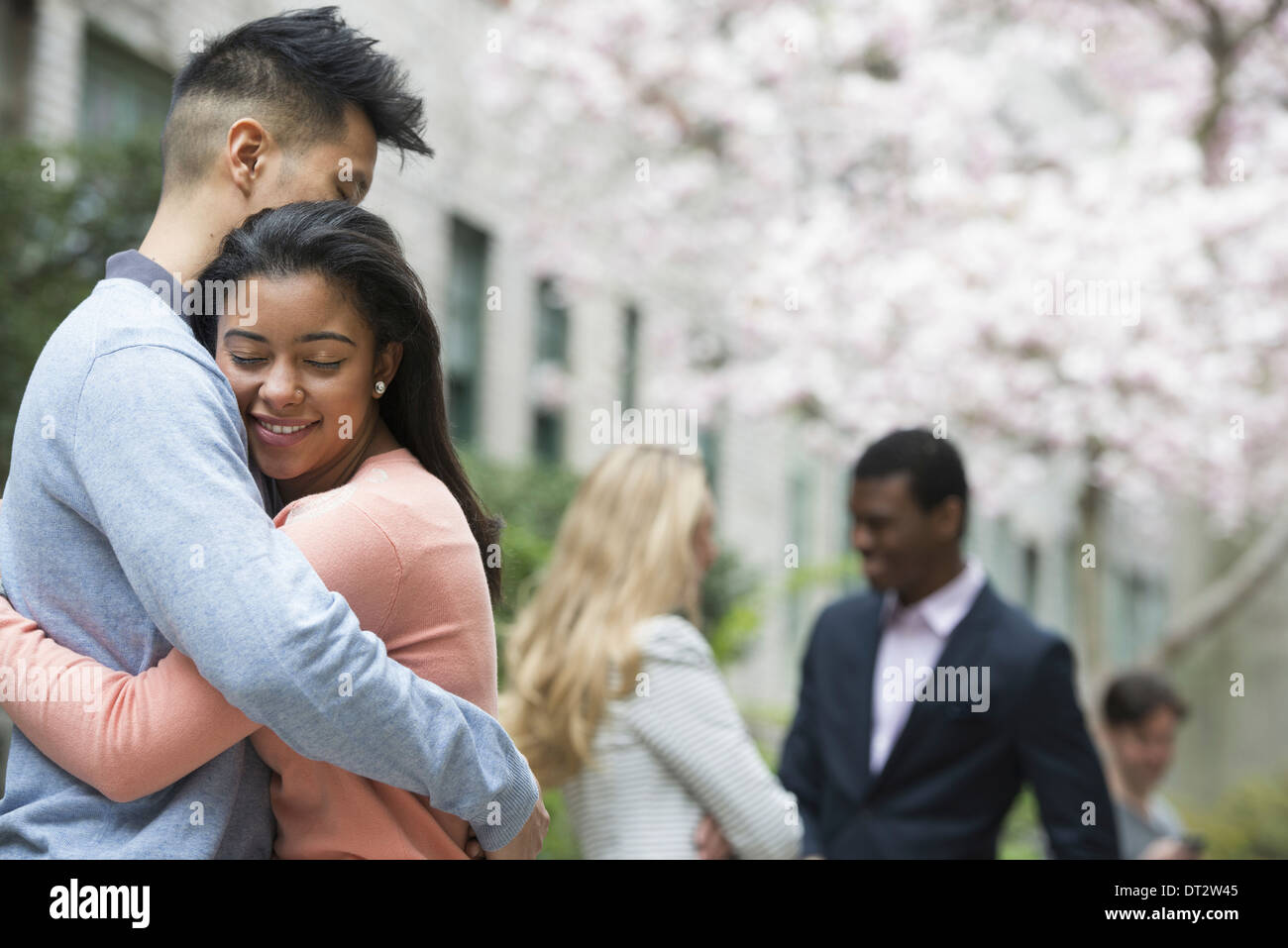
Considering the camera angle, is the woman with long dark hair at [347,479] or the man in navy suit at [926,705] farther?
the man in navy suit at [926,705]

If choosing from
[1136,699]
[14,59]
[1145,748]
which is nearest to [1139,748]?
[1145,748]

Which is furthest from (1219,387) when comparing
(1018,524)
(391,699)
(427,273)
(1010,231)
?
(1018,524)

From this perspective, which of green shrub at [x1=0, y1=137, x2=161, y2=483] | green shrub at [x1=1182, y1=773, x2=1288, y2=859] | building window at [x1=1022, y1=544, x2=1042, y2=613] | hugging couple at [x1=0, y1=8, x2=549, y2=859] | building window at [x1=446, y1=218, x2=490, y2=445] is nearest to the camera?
hugging couple at [x1=0, y1=8, x2=549, y2=859]

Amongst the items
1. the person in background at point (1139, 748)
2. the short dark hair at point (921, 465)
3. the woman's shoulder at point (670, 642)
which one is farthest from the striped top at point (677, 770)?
the person in background at point (1139, 748)

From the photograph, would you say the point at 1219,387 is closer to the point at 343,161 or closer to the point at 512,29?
the point at 512,29

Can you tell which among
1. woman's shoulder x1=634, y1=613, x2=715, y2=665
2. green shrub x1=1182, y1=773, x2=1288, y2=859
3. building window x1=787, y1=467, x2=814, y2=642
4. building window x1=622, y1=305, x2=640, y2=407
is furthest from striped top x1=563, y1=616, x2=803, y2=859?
building window x1=787, y1=467, x2=814, y2=642

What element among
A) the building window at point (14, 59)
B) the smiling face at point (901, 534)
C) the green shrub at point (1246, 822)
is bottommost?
the green shrub at point (1246, 822)

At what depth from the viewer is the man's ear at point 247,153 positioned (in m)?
2.21

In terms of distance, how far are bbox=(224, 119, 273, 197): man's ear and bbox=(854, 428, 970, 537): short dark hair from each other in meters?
2.45

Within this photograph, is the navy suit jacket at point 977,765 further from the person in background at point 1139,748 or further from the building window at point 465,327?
the building window at point 465,327

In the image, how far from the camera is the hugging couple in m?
1.77

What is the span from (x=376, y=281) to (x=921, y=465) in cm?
250

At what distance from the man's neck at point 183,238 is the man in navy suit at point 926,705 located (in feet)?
8.09

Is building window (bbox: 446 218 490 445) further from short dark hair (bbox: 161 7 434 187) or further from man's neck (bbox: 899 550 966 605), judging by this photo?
short dark hair (bbox: 161 7 434 187)
